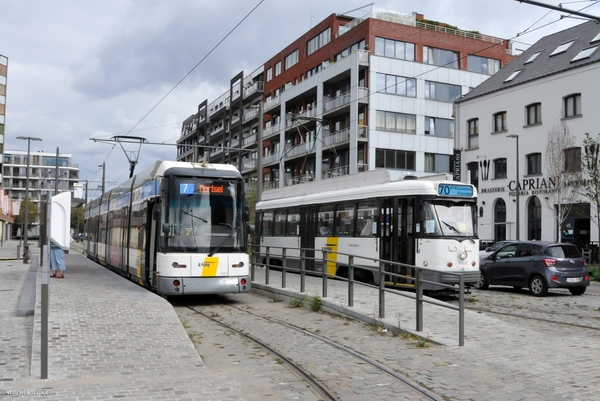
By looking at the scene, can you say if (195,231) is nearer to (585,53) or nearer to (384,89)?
(585,53)

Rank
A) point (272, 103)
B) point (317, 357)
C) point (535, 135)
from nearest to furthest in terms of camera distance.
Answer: point (317, 357)
point (535, 135)
point (272, 103)

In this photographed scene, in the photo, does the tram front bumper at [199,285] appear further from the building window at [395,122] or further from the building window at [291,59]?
the building window at [291,59]

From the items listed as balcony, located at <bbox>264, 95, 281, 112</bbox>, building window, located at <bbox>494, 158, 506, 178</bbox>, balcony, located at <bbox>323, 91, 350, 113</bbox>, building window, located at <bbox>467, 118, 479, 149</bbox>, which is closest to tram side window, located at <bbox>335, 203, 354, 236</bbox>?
building window, located at <bbox>494, 158, 506, 178</bbox>

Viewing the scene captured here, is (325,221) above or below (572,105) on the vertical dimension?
below

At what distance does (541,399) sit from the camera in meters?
6.12

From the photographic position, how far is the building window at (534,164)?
34.4 m

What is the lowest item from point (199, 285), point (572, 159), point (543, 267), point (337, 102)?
point (199, 285)

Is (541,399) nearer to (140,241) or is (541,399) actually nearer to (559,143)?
(140,241)

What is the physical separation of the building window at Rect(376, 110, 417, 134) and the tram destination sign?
95.1ft

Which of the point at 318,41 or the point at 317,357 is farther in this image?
the point at 318,41

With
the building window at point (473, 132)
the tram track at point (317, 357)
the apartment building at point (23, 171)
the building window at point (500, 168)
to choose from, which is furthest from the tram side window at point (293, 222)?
the apartment building at point (23, 171)

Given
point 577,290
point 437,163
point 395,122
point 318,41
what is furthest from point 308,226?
point 318,41

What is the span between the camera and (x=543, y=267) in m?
16.6

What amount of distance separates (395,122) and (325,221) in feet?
86.1
